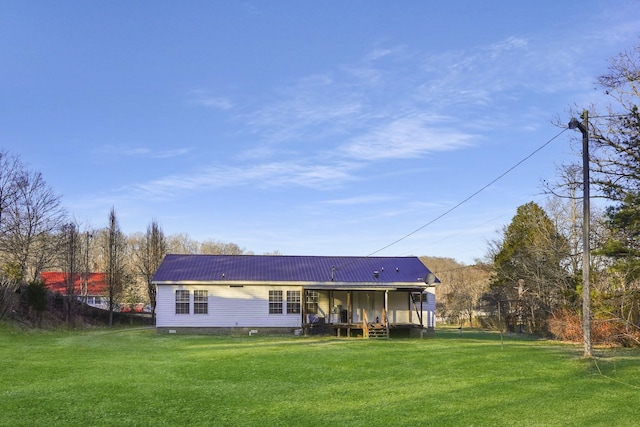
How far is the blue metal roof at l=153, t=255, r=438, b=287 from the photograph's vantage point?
30.1 meters

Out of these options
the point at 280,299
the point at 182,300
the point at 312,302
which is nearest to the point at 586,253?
the point at 312,302

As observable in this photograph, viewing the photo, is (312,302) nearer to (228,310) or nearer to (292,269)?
(292,269)

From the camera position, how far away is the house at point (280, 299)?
95.7 ft

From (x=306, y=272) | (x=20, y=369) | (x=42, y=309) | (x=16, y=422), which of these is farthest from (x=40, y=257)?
(x=16, y=422)

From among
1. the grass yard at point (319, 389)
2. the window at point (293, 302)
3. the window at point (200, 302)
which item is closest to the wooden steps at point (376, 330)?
the window at point (293, 302)

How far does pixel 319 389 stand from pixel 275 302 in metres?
19.5

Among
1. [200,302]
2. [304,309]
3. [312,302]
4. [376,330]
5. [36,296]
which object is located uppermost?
[36,296]

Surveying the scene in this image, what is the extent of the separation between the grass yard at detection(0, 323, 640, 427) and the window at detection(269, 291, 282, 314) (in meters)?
13.0

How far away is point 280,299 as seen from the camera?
29.8m

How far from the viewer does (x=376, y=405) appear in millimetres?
8938

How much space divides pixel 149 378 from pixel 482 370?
765cm

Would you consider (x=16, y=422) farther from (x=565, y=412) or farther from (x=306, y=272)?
(x=306, y=272)

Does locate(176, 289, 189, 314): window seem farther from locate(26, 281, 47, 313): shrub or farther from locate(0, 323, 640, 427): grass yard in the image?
locate(0, 323, 640, 427): grass yard

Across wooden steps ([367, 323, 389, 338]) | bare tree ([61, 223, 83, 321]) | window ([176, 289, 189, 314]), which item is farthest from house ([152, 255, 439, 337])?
bare tree ([61, 223, 83, 321])
